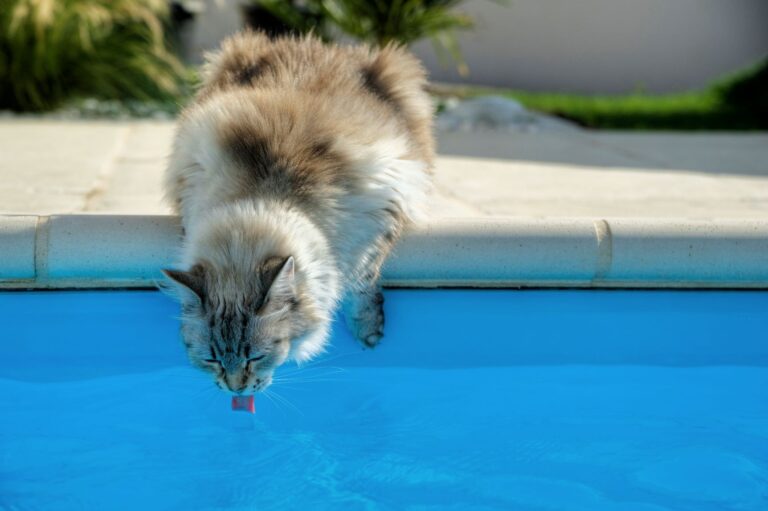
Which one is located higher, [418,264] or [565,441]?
[418,264]

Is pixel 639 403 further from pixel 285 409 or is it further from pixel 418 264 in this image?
pixel 285 409

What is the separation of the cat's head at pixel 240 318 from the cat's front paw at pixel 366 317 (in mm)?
542

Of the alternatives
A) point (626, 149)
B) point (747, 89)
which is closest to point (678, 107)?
point (747, 89)

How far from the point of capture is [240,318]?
2.40 m

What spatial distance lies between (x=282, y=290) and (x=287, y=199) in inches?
15.1

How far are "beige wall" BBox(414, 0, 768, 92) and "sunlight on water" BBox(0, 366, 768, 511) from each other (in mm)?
7755

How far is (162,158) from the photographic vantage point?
527 cm

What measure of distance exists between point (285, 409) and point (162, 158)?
263 cm

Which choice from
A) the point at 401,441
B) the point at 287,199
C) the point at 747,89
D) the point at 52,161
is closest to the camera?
the point at 287,199

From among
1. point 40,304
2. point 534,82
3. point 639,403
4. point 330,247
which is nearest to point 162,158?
point 40,304

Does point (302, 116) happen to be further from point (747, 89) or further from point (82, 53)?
point (747, 89)

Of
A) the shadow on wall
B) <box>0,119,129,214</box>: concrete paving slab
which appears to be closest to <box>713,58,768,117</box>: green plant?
the shadow on wall

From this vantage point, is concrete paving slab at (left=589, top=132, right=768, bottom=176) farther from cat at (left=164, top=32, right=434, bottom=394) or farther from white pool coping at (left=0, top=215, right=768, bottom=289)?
cat at (left=164, top=32, right=434, bottom=394)

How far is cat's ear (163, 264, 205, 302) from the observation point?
2.28m
